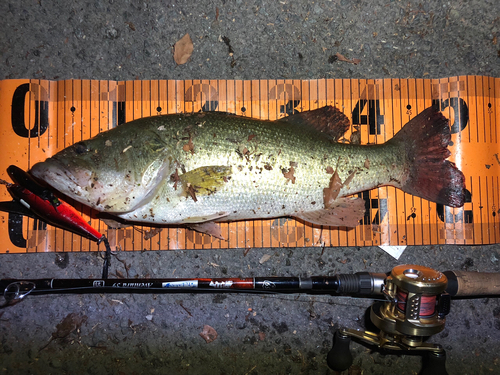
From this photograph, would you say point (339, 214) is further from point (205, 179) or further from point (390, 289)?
point (205, 179)

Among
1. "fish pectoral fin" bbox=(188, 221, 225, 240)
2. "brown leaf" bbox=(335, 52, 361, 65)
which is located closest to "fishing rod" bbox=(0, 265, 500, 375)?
"fish pectoral fin" bbox=(188, 221, 225, 240)

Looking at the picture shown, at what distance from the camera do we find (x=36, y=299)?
2883 mm

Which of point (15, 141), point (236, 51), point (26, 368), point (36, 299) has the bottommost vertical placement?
point (26, 368)

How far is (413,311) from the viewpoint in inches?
85.4

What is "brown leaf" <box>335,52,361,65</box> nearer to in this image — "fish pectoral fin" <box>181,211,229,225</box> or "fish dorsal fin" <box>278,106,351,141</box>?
"fish dorsal fin" <box>278,106,351,141</box>

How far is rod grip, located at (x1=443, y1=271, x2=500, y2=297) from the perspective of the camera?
8.09ft

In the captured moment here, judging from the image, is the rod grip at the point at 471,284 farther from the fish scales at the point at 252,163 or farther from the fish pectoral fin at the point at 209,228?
the fish pectoral fin at the point at 209,228

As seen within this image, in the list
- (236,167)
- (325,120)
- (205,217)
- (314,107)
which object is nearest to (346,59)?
(314,107)

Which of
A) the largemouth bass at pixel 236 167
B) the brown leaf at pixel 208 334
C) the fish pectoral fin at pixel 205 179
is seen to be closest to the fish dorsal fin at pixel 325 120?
the largemouth bass at pixel 236 167

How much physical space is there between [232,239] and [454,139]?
2.17 m

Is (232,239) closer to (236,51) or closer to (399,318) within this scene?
(399,318)

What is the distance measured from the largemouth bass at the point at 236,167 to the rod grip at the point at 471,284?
665 mm

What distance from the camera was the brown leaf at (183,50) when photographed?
2.96 m

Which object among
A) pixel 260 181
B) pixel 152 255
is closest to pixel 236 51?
pixel 260 181
